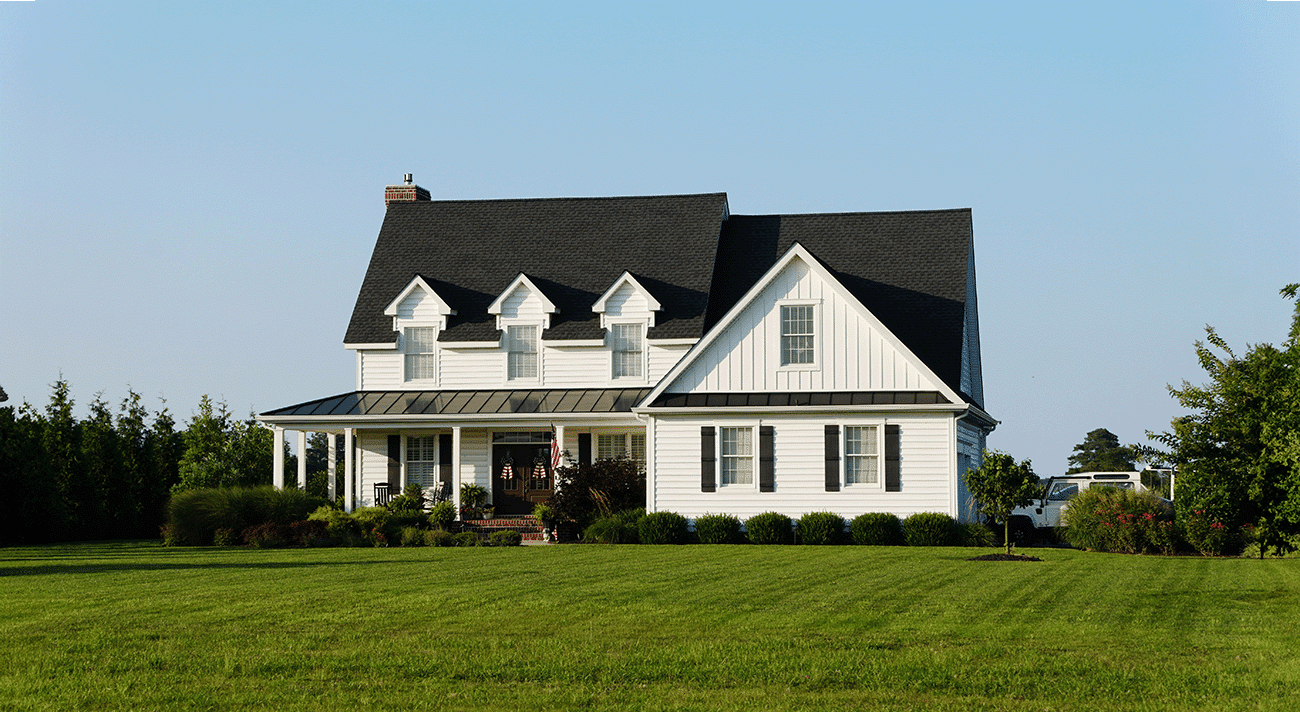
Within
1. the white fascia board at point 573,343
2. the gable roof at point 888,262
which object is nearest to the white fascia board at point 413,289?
the white fascia board at point 573,343

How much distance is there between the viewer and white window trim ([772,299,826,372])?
32.6 meters

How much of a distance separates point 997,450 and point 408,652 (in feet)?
61.2

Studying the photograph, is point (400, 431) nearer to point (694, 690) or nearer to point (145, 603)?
point (145, 603)

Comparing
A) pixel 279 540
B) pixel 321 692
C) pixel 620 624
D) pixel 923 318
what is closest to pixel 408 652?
pixel 321 692

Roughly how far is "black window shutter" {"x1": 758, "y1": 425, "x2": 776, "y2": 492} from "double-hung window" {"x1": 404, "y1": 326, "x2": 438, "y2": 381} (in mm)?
11189

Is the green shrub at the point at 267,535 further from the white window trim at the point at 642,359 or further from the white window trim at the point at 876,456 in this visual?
the white window trim at the point at 876,456

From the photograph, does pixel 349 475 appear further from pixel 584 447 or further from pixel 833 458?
pixel 833 458

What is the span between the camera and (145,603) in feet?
50.5

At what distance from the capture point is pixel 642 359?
1470 inches

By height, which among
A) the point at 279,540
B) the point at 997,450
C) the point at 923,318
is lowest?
the point at 279,540

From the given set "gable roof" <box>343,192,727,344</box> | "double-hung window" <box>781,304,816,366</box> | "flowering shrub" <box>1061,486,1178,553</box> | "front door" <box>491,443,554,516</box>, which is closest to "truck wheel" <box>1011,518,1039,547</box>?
"flowering shrub" <box>1061,486,1178,553</box>

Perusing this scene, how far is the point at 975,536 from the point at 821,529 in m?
3.49

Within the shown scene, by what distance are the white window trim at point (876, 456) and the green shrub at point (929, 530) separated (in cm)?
151

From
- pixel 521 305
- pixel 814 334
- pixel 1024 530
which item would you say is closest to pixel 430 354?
pixel 521 305
